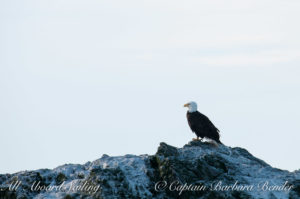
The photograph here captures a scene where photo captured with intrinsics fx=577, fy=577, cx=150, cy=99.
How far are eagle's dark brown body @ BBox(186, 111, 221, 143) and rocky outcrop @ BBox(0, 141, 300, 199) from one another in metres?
4.46

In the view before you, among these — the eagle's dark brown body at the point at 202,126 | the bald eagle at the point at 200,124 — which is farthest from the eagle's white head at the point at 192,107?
the eagle's dark brown body at the point at 202,126

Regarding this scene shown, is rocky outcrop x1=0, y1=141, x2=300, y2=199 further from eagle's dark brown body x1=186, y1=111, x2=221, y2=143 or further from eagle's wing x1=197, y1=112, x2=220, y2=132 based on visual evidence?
eagle's wing x1=197, y1=112, x2=220, y2=132

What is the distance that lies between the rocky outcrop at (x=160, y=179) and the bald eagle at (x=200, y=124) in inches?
176

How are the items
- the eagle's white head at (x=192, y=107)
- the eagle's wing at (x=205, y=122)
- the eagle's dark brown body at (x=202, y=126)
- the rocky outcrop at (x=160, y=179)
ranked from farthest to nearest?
the eagle's white head at (x=192, y=107)
the eagle's wing at (x=205, y=122)
the eagle's dark brown body at (x=202, y=126)
the rocky outcrop at (x=160, y=179)

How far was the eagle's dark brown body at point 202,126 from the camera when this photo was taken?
19.4 meters

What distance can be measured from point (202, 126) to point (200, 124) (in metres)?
0.12

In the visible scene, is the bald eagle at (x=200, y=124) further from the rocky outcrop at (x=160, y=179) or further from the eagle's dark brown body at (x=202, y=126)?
the rocky outcrop at (x=160, y=179)

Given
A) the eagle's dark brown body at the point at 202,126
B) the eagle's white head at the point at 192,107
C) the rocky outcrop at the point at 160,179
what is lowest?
the rocky outcrop at the point at 160,179

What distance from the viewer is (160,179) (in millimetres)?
13664

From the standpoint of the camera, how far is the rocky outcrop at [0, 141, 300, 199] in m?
13.3

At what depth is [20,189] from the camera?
13828mm

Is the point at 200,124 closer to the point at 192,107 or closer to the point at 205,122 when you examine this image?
the point at 205,122

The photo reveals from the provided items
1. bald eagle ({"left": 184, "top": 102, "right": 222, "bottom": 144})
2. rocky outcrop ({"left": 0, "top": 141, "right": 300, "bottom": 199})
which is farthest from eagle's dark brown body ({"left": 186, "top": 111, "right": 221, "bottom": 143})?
rocky outcrop ({"left": 0, "top": 141, "right": 300, "bottom": 199})

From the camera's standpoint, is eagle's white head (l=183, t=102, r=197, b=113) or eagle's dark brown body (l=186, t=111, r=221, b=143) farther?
eagle's white head (l=183, t=102, r=197, b=113)
